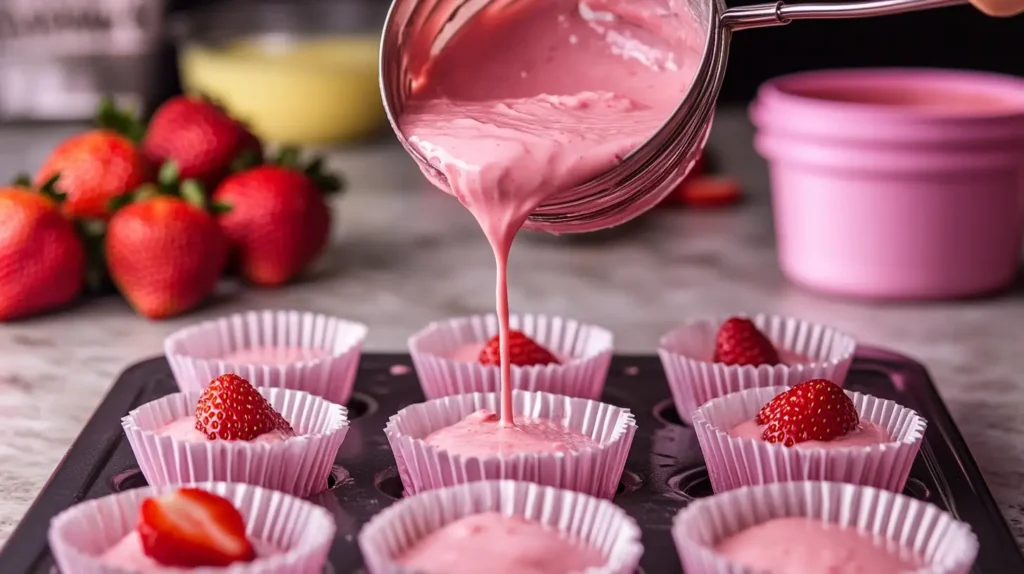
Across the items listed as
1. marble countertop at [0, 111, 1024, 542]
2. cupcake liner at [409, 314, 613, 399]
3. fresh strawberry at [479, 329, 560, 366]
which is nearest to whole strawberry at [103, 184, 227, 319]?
marble countertop at [0, 111, 1024, 542]

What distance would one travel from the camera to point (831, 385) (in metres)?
1.43

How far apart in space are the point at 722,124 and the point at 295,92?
1.08 m

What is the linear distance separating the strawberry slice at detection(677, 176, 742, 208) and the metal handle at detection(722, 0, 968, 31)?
1.38 m

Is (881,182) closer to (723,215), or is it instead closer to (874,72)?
(874,72)

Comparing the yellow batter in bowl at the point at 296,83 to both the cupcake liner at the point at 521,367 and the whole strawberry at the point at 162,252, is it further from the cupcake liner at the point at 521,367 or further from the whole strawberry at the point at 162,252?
the cupcake liner at the point at 521,367

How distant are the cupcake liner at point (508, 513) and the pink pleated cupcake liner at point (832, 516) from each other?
2.3 inches

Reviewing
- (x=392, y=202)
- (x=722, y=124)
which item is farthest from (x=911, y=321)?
(x=722, y=124)

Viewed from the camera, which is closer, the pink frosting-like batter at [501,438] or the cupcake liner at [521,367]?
the pink frosting-like batter at [501,438]

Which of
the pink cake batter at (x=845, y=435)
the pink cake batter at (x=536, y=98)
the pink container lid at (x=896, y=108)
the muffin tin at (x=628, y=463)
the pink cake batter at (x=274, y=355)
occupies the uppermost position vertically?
the pink cake batter at (x=536, y=98)

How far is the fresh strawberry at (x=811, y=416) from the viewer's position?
1.41m

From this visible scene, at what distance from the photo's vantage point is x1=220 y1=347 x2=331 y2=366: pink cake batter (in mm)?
1762

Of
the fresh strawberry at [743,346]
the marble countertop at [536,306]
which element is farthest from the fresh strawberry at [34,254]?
the fresh strawberry at [743,346]

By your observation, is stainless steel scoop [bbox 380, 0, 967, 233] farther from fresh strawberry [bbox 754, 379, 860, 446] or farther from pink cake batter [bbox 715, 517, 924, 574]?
pink cake batter [bbox 715, 517, 924, 574]

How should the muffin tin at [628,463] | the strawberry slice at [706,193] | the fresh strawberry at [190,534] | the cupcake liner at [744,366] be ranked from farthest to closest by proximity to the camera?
the strawberry slice at [706,193], the cupcake liner at [744,366], the muffin tin at [628,463], the fresh strawberry at [190,534]
